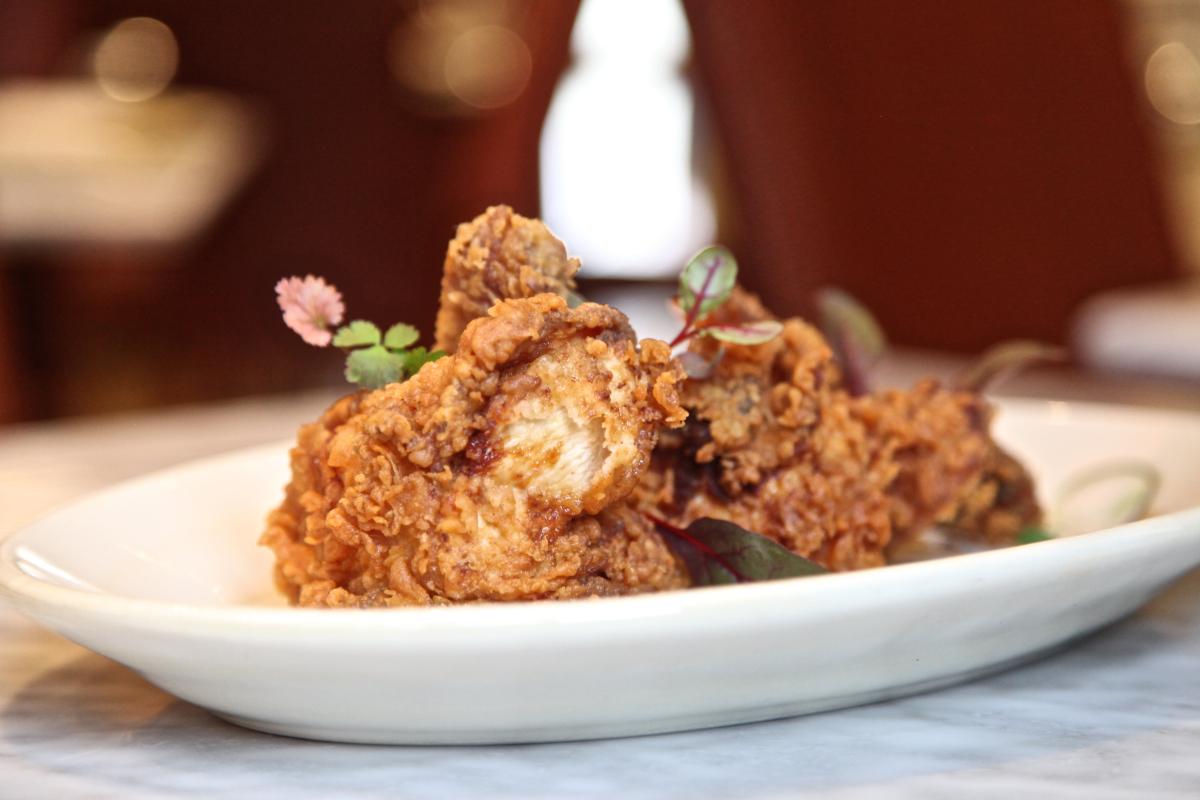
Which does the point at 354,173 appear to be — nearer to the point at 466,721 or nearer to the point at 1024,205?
the point at 1024,205

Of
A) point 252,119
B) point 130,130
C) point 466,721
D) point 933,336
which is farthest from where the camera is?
point 252,119

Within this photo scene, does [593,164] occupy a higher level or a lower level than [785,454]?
higher

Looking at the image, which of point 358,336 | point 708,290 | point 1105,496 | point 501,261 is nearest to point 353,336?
point 358,336

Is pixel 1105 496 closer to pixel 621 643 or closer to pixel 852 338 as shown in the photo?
A: pixel 852 338

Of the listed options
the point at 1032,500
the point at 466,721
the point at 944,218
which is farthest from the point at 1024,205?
the point at 466,721

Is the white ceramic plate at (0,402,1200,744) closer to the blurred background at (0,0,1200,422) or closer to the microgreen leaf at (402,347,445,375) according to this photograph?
the microgreen leaf at (402,347,445,375)

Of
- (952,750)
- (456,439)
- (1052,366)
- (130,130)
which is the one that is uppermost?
(130,130)
